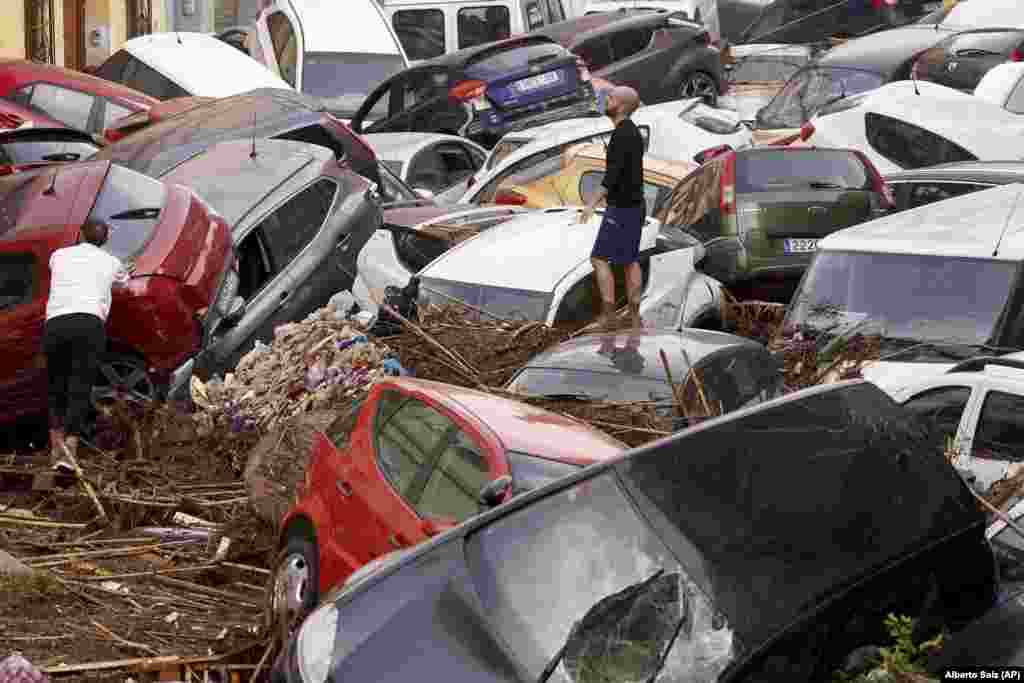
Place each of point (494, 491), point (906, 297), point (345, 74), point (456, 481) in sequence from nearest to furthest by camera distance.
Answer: point (494, 491)
point (456, 481)
point (906, 297)
point (345, 74)

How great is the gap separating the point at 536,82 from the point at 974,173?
25.0 ft

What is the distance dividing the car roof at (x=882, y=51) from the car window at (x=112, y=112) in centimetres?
842

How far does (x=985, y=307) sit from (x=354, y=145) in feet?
24.0

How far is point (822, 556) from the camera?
5.40 m

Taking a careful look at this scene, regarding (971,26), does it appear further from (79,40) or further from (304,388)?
(304,388)

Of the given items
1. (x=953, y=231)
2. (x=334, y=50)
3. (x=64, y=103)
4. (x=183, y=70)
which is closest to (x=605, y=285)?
(x=953, y=231)

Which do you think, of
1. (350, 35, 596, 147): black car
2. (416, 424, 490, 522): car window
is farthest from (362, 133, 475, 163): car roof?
(416, 424, 490, 522): car window

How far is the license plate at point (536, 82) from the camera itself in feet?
72.9

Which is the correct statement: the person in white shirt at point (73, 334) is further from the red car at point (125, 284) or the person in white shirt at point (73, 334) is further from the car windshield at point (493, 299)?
the car windshield at point (493, 299)

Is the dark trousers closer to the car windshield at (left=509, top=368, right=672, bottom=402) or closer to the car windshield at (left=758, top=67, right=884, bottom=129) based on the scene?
the car windshield at (left=509, top=368, right=672, bottom=402)

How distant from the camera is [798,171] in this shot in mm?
15953

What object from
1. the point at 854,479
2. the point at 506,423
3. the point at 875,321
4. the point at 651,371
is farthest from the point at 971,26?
the point at 854,479

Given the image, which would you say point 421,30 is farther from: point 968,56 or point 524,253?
point 524,253

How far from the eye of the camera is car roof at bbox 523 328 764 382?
33.3 feet
